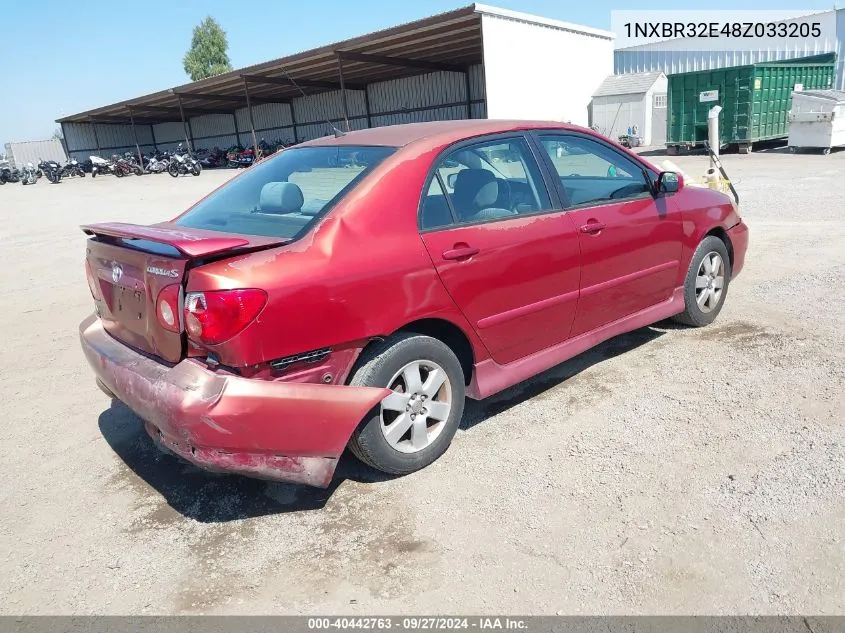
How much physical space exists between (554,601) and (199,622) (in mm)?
1267

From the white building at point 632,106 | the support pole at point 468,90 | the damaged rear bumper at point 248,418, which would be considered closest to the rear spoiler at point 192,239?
the damaged rear bumper at point 248,418

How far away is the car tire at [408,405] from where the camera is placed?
2.86 meters

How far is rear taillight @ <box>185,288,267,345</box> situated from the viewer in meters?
2.46

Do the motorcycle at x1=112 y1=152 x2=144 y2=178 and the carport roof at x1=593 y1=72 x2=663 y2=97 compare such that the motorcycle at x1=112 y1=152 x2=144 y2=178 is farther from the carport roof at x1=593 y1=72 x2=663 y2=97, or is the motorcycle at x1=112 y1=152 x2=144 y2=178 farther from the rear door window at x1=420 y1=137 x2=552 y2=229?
the rear door window at x1=420 y1=137 x2=552 y2=229

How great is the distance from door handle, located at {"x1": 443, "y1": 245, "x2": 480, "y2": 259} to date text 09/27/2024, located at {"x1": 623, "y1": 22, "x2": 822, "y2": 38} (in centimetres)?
3204

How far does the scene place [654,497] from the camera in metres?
2.80

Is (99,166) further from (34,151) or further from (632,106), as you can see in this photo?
(632,106)

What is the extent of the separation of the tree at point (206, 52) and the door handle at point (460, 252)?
73918mm

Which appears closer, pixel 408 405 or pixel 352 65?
pixel 408 405

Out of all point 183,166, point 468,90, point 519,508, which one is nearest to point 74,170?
point 183,166

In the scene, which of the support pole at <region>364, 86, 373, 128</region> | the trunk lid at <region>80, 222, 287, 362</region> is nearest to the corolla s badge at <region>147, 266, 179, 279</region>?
A: the trunk lid at <region>80, 222, 287, 362</region>

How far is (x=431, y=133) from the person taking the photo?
10.9ft

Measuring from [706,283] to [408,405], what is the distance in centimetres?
281

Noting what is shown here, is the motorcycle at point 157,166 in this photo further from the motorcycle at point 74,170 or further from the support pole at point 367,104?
the support pole at point 367,104
